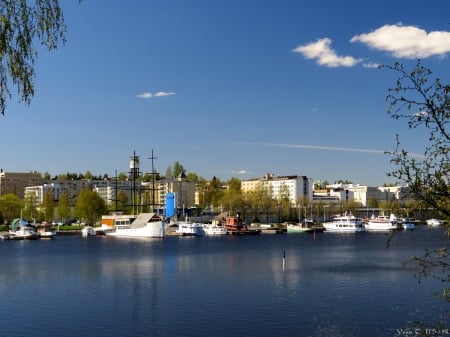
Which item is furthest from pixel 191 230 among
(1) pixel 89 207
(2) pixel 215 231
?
(1) pixel 89 207

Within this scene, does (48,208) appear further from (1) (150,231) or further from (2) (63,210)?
(1) (150,231)

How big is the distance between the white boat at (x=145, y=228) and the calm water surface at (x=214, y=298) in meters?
61.6

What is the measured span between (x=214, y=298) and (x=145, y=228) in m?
96.3

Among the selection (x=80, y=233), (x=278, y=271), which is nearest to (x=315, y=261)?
(x=278, y=271)

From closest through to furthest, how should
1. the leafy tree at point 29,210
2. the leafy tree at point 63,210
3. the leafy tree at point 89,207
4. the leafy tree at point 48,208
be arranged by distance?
the leafy tree at point 89,207 → the leafy tree at point 29,210 → the leafy tree at point 48,208 → the leafy tree at point 63,210

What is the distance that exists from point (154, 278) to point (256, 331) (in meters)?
27.1

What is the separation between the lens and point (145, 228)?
→ 138625 millimetres

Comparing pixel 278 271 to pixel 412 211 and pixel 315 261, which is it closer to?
pixel 315 261

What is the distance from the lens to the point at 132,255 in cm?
8838

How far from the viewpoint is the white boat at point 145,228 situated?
138 meters

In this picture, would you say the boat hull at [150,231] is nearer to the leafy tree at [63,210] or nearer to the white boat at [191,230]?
the white boat at [191,230]

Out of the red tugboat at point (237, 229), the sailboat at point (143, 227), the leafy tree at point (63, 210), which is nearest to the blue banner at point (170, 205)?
the red tugboat at point (237, 229)

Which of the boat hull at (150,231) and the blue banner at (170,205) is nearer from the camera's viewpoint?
the boat hull at (150,231)

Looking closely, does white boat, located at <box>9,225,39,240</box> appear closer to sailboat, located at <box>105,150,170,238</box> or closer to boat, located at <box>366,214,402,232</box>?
sailboat, located at <box>105,150,170,238</box>
